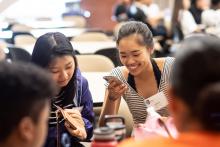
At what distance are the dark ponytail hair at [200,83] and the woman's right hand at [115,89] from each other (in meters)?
1.32

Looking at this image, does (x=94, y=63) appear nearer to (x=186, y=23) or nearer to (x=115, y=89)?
(x=115, y=89)

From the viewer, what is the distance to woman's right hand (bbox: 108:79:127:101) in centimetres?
249

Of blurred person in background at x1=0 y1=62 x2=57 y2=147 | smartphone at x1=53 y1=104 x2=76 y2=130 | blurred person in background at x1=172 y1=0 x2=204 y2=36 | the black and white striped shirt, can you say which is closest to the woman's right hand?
the black and white striped shirt

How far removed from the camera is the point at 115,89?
2527 millimetres

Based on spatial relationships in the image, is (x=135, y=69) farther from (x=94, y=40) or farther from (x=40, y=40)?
(x=94, y=40)

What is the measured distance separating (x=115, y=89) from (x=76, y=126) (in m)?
0.35

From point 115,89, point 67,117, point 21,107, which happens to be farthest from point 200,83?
point 115,89

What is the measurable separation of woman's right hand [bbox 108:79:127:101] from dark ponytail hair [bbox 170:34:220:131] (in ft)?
4.35

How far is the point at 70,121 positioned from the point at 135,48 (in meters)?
0.62

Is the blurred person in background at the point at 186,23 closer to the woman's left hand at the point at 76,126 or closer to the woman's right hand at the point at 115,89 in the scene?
the woman's right hand at the point at 115,89

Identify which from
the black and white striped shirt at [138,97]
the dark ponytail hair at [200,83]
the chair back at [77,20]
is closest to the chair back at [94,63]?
the black and white striped shirt at [138,97]

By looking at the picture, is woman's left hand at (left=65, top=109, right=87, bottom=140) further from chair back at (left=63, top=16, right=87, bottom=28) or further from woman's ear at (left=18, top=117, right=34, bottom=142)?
chair back at (left=63, top=16, right=87, bottom=28)

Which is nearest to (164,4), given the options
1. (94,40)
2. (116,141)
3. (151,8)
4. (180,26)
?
(151,8)

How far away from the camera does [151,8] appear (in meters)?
9.68
